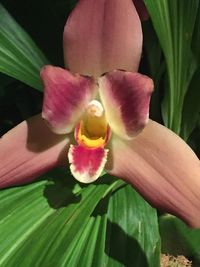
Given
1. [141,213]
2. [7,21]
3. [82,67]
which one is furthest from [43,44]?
[141,213]

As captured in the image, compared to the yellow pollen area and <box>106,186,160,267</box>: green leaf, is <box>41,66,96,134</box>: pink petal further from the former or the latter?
<box>106,186,160,267</box>: green leaf

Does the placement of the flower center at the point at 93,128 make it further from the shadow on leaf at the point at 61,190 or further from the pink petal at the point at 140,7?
the pink petal at the point at 140,7

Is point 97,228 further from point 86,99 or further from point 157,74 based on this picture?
point 157,74

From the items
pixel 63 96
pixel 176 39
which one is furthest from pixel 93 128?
pixel 176 39

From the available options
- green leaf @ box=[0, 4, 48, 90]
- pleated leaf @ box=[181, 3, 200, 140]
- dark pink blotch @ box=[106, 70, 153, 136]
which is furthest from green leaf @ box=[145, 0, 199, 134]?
green leaf @ box=[0, 4, 48, 90]

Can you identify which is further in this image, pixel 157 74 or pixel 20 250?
pixel 157 74

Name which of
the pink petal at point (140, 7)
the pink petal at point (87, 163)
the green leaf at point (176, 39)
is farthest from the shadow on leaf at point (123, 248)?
the pink petal at point (140, 7)

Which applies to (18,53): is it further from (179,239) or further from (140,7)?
(179,239)
